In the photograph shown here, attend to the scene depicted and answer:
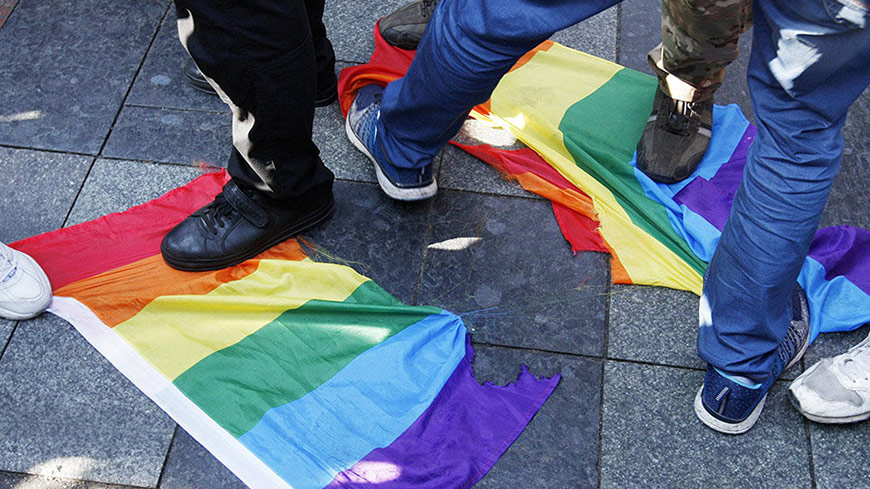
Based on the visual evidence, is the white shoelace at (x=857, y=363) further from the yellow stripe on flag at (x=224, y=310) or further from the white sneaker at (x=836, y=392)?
the yellow stripe on flag at (x=224, y=310)

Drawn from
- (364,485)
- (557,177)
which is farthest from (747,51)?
(364,485)

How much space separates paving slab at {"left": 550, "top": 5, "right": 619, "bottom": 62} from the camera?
2.90 metres

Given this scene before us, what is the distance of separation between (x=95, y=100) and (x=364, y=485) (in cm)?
172

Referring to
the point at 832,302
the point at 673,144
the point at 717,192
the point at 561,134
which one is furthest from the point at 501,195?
the point at 832,302

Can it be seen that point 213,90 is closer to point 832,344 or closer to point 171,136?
point 171,136

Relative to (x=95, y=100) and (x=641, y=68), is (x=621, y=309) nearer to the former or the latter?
(x=641, y=68)

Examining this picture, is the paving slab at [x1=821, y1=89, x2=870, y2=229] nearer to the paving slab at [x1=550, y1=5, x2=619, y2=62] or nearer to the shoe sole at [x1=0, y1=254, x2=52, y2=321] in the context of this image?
the paving slab at [x1=550, y1=5, x2=619, y2=62]

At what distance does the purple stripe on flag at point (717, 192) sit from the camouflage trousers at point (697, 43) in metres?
0.24

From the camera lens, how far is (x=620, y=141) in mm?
2574

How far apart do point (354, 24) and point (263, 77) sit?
4.01 feet

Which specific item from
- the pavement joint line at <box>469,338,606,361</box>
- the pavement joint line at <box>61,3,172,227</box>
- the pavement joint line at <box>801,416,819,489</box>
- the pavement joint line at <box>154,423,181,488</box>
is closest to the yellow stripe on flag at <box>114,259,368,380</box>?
the pavement joint line at <box>154,423,181,488</box>

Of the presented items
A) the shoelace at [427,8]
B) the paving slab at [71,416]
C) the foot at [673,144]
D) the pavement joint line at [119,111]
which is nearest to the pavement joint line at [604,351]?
the foot at [673,144]

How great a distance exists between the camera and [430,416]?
1.96 meters

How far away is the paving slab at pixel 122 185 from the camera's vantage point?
2.38 meters
